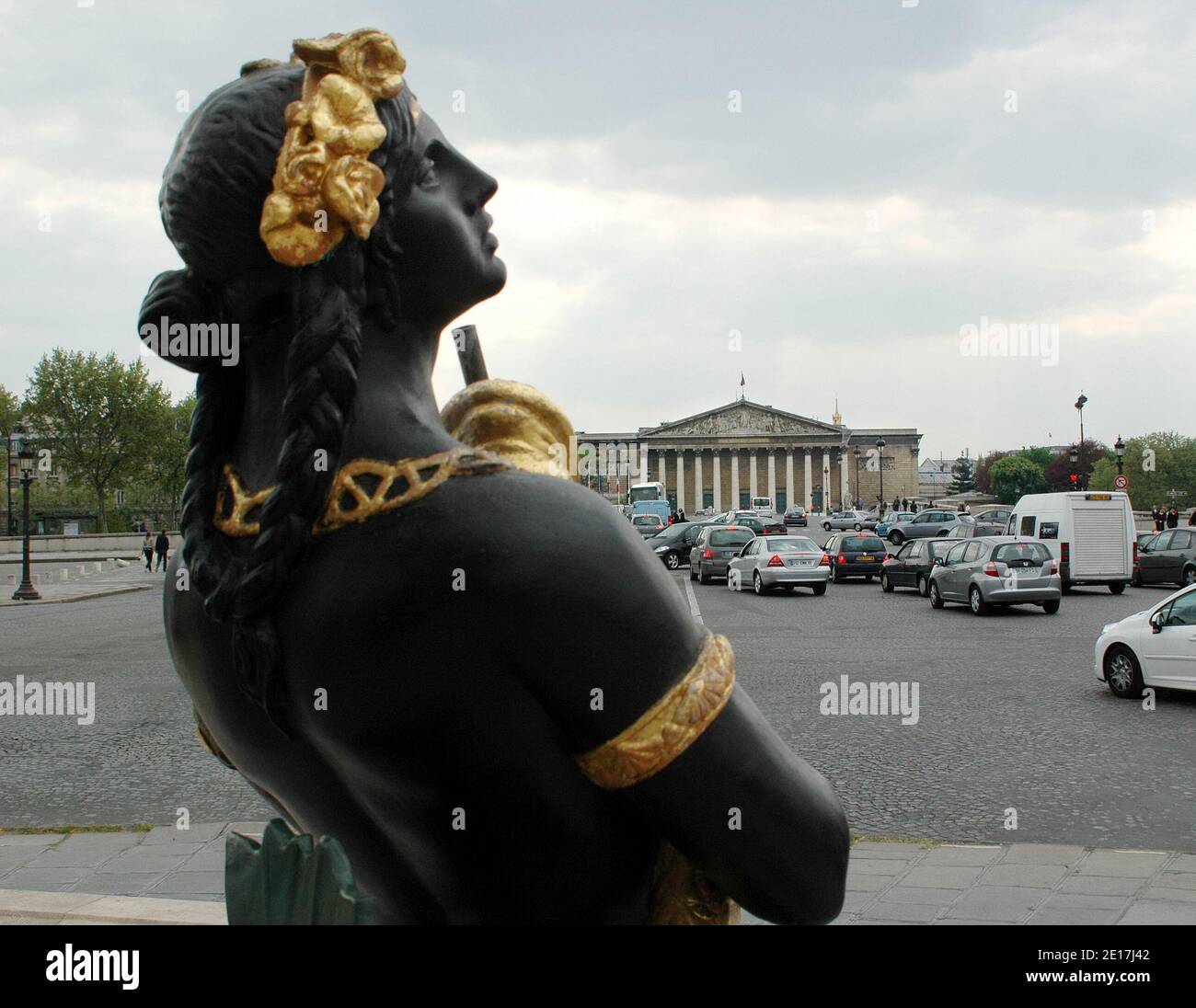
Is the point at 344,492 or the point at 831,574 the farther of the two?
the point at 831,574

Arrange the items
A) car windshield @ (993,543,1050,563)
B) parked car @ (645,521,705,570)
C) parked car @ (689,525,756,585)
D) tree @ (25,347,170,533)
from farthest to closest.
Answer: tree @ (25,347,170,533), parked car @ (645,521,705,570), parked car @ (689,525,756,585), car windshield @ (993,543,1050,563)

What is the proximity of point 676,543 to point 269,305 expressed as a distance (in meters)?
35.7

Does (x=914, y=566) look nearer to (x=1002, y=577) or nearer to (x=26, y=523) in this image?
(x=1002, y=577)

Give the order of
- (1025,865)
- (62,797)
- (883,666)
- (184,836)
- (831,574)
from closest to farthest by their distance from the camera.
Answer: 1. (1025,865)
2. (184,836)
3. (62,797)
4. (883,666)
5. (831,574)

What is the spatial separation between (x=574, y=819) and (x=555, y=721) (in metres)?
0.12

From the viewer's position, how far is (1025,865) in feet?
18.7

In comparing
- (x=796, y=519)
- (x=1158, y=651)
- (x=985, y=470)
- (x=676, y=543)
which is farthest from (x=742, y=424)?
(x=1158, y=651)

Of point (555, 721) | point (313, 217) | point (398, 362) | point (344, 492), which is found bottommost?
point (555, 721)

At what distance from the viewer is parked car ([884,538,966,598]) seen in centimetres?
2562

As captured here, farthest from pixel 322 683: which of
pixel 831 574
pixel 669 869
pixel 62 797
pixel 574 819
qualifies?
pixel 831 574

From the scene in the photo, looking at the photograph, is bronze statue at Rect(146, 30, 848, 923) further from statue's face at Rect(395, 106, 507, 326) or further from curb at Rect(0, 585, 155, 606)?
curb at Rect(0, 585, 155, 606)

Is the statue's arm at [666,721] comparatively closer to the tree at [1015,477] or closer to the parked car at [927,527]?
the parked car at [927,527]

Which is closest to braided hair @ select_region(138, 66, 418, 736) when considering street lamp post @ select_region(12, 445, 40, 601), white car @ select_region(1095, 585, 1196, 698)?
white car @ select_region(1095, 585, 1196, 698)
